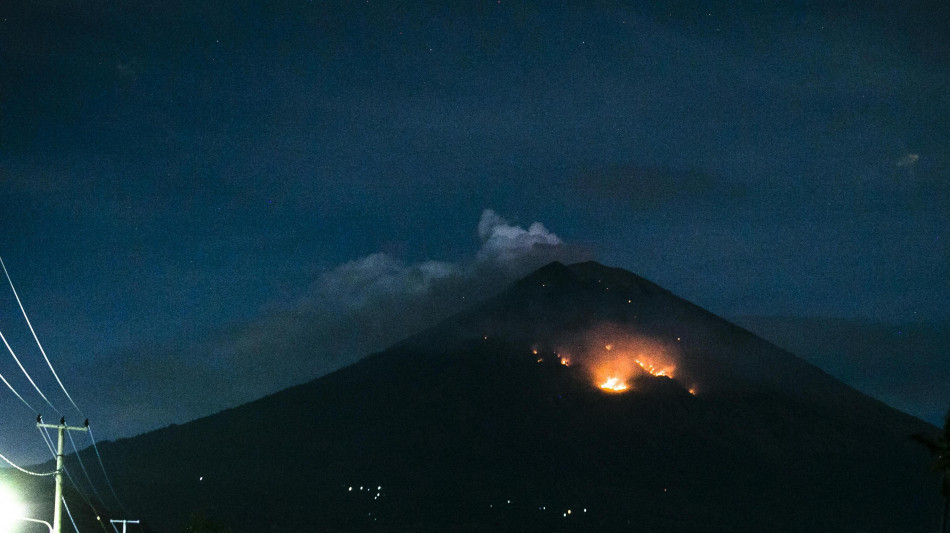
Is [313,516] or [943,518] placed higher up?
[313,516]

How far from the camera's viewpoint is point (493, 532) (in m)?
194

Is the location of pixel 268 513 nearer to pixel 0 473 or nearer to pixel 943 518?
pixel 0 473

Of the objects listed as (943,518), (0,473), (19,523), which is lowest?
(943,518)

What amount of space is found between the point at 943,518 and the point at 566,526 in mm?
141606

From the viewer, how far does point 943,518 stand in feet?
203

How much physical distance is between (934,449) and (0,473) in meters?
98.8

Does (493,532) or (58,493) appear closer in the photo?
(58,493)

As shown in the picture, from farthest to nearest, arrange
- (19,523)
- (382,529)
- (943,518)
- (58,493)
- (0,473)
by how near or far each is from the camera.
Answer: (382,529) < (0,473) < (19,523) < (943,518) < (58,493)

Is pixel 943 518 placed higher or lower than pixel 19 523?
lower

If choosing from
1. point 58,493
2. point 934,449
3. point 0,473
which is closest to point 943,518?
point 934,449

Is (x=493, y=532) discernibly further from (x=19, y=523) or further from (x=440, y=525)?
(x=19, y=523)

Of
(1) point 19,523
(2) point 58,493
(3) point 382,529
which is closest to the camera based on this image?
(2) point 58,493

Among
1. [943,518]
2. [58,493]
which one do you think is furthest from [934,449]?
[58,493]

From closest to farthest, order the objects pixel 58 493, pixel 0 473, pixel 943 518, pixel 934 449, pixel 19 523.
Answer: pixel 58 493 → pixel 934 449 → pixel 943 518 → pixel 19 523 → pixel 0 473
